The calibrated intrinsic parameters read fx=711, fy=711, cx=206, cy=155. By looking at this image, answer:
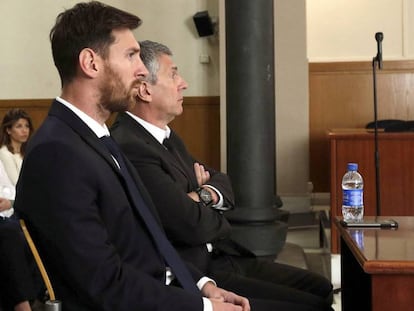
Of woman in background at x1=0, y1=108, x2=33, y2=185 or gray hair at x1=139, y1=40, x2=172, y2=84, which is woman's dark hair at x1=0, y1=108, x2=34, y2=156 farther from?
gray hair at x1=139, y1=40, x2=172, y2=84

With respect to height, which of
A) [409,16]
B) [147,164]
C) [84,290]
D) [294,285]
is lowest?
[294,285]

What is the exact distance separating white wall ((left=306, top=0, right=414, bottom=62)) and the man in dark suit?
15.9 feet

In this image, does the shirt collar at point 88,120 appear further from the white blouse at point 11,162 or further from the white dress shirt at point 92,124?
the white blouse at point 11,162

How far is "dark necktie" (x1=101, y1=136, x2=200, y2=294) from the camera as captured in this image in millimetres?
1878

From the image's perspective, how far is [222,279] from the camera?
2518 mm

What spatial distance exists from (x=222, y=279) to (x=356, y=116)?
4950 millimetres

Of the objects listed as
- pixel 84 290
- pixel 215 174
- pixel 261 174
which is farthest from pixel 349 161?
pixel 84 290

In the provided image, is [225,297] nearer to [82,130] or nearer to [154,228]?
[154,228]

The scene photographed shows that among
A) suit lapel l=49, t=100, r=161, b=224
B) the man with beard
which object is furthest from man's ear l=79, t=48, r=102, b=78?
suit lapel l=49, t=100, r=161, b=224

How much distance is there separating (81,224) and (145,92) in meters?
1.02

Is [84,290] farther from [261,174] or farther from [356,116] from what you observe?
[356,116]

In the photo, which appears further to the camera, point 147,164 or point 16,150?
point 16,150

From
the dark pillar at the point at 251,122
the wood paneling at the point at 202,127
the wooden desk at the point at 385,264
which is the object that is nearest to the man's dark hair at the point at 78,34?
the wooden desk at the point at 385,264

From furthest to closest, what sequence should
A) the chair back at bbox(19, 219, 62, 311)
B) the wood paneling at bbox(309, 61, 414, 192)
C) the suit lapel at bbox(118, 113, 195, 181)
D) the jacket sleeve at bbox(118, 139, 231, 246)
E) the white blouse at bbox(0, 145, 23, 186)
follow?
the wood paneling at bbox(309, 61, 414, 192) → the white blouse at bbox(0, 145, 23, 186) → the suit lapel at bbox(118, 113, 195, 181) → the jacket sleeve at bbox(118, 139, 231, 246) → the chair back at bbox(19, 219, 62, 311)
